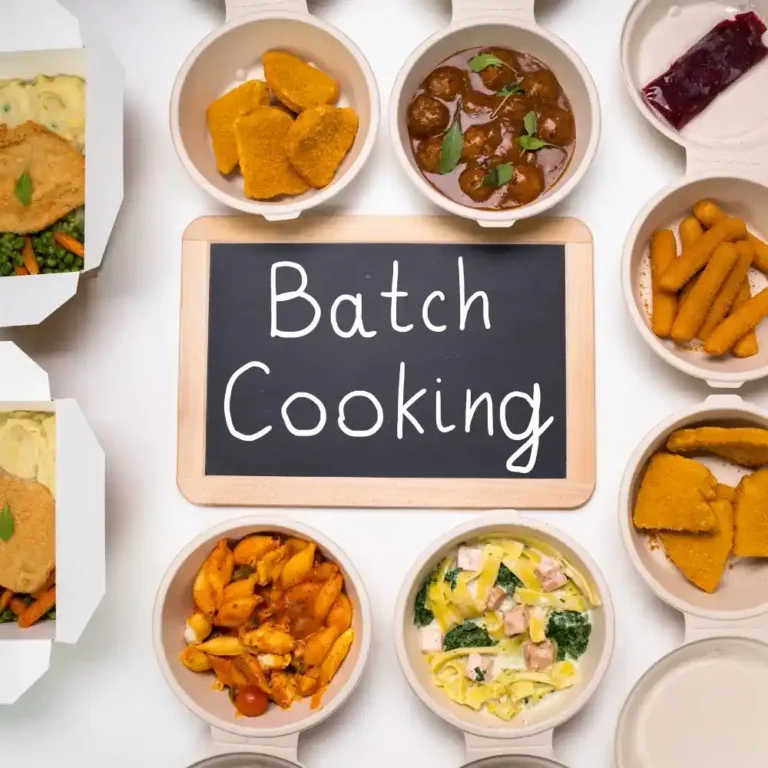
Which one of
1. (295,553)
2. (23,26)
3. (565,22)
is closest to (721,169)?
(565,22)

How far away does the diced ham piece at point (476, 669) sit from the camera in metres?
1.43

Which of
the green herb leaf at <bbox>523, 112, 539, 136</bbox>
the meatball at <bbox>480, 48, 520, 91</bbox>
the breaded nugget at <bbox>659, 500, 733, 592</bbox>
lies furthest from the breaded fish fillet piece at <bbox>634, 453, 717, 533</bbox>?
the meatball at <bbox>480, 48, 520, 91</bbox>

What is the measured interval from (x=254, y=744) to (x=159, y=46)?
1218mm

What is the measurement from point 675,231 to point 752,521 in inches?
19.8

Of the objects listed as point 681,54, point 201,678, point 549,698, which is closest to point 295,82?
point 681,54

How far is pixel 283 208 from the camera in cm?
145

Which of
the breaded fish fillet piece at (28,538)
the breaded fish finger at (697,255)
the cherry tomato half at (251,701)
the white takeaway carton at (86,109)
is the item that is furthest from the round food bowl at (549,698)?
the white takeaway carton at (86,109)

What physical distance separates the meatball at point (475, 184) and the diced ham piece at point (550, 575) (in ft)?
1.99

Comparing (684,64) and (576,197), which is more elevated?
(684,64)

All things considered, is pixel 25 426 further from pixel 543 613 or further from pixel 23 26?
pixel 543 613

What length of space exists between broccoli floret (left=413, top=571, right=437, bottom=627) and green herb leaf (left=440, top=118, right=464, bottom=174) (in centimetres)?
68

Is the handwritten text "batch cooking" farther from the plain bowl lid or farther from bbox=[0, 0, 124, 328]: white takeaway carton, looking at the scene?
the plain bowl lid

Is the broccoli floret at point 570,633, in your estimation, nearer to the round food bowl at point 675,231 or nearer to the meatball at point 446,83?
the round food bowl at point 675,231

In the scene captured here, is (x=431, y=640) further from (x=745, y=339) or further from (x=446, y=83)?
(x=446, y=83)
